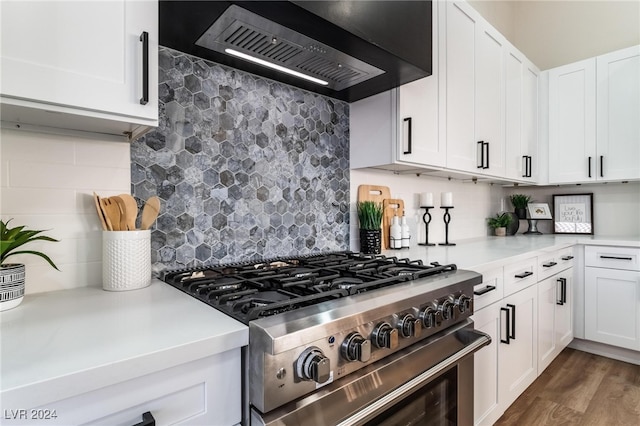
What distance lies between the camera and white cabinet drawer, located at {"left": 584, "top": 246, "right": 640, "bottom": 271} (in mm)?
2363

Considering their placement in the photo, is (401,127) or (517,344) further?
(517,344)

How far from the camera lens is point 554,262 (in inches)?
89.3

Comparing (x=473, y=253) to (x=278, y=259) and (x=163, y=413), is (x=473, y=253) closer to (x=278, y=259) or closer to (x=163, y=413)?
(x=278, y=259)

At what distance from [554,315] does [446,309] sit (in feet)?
5.70

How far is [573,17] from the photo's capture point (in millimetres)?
3113

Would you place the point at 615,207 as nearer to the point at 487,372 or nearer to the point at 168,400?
the point at 487,372

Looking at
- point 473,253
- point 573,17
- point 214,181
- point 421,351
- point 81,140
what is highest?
point 573,17

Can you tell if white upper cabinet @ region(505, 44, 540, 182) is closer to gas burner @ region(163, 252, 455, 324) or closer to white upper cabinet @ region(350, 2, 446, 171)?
white upper cabinet @ region(350, 2, 446, 171)

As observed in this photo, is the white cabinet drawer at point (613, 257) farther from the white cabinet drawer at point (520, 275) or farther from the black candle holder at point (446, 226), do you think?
the black candle holder at point (446, 226)

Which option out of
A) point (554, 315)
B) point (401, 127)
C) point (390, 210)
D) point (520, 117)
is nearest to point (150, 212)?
point (401, 127)

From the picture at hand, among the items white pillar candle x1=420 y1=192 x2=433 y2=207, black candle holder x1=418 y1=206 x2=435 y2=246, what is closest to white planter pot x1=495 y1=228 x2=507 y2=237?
black candle holder x1=418 y1=206 x2=435 y2=246

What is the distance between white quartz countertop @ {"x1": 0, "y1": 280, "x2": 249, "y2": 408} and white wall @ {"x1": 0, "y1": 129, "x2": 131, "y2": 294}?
0.47ft

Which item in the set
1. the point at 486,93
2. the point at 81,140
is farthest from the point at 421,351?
the point at 486,93

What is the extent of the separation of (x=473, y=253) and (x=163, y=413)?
167 centimetres
